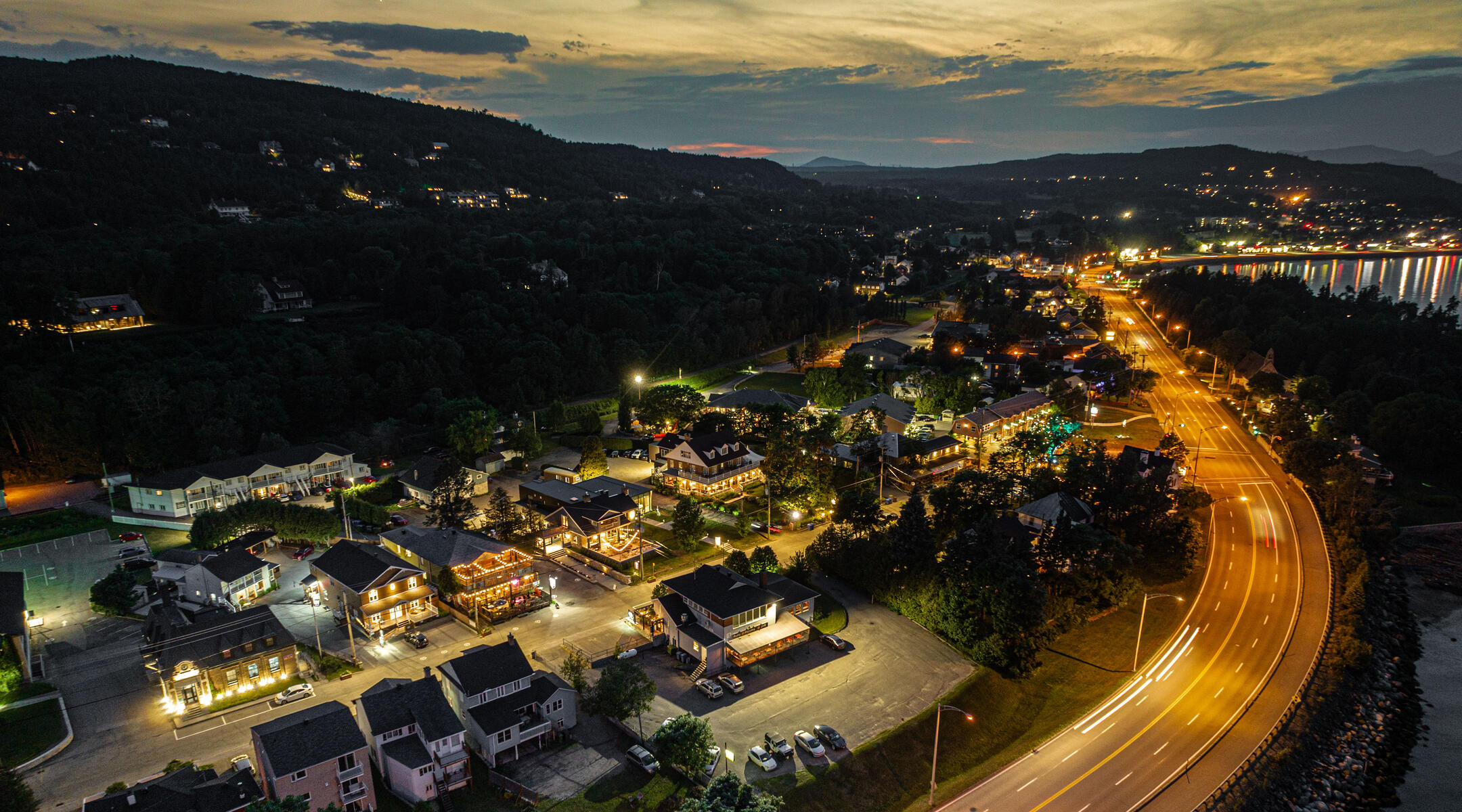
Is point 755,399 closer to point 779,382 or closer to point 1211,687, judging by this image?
point 779,382

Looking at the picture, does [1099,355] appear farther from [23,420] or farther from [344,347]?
[23,420]

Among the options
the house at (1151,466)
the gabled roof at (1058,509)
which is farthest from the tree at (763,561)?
the house at (1151,466)

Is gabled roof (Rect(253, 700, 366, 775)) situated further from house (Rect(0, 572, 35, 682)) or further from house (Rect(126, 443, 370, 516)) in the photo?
house (Rect(126, 443, 370, 516))

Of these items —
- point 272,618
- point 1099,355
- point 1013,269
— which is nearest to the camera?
point 272,618

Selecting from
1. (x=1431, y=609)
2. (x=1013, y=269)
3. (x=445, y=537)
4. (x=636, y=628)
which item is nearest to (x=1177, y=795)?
(x=636, y=628)

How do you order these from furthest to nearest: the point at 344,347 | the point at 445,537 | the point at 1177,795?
the point at 344,347 < the point at 445,537 < the point at 1177,795

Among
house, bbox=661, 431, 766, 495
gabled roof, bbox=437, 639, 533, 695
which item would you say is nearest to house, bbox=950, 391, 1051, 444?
house, bbox=661, 431, 766, 495
